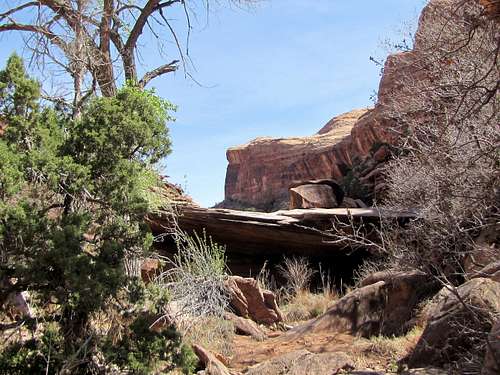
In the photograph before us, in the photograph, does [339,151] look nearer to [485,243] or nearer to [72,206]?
[485,243]

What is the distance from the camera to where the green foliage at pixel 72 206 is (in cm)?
485

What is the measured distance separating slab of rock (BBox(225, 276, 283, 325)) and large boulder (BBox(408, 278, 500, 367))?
475cm

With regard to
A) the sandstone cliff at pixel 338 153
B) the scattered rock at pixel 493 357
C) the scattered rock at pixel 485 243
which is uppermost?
the sandstone cliff at pixel 338 153

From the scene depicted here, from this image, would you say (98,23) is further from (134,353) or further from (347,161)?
(347,161)

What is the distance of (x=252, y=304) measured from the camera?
36.5 ft

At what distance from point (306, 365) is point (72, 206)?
322 cm

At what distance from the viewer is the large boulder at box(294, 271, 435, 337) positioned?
866 cm

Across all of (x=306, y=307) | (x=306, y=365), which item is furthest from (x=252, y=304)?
(x=306, y=365)

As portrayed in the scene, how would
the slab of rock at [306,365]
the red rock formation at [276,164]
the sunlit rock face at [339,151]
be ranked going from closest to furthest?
1. the slab of rock at [306,365]
2. the sunlit rock face at [339,151]
3. the red rock formation at [276,164]

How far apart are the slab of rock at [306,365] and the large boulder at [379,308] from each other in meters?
1.94

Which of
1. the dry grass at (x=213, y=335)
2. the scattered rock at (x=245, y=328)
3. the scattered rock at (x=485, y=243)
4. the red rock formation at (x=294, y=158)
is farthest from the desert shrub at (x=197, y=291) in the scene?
the red rock formation at (x=294, y=158)

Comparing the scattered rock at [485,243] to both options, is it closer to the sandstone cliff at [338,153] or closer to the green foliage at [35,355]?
the sandstone cliff at [338,153]

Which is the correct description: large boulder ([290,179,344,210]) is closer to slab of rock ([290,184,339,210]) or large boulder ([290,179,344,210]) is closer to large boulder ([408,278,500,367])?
slab of rock ([290,184,339,210])

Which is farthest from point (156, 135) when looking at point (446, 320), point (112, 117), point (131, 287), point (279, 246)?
point (279, 246)
